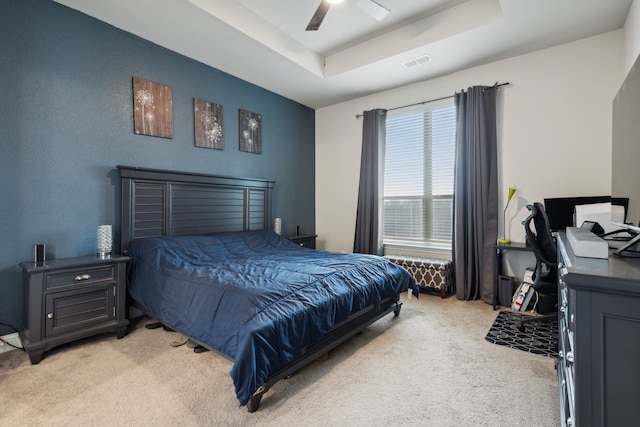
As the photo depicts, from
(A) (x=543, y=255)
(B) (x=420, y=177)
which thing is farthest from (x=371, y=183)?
(A) (x=543, y=255)

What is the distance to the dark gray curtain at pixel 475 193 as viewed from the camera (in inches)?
144

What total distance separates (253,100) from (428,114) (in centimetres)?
249

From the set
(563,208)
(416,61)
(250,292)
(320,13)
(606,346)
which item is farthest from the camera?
(416,61)

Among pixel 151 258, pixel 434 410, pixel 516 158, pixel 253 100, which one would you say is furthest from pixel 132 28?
pixel 516 158

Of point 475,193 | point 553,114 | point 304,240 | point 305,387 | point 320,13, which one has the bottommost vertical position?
point 305,387

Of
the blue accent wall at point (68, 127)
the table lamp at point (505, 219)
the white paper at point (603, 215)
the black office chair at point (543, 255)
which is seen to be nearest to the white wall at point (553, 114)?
the table lamp at point (505, 219)

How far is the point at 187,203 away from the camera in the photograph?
3557 mm

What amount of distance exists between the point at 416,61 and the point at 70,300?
4203 mm

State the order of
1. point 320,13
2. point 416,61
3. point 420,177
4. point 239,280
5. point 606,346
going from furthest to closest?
point 420,177, point 416,61, point 320,13, point 239,280, point 606,346

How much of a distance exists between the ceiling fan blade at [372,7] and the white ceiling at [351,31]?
22 centimetres

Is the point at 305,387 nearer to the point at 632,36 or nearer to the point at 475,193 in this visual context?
the point at 475,193

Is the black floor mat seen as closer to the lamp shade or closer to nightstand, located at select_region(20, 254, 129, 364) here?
nightstand, located at select_region(20, 254, 129, 364)

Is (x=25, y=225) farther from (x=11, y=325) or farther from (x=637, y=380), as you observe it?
(x=637, y=380)

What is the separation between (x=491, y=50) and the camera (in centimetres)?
340
